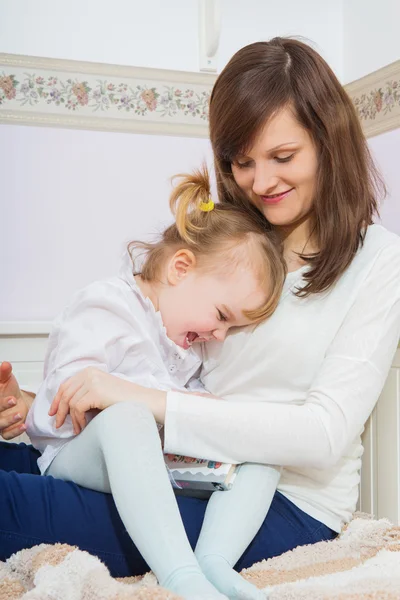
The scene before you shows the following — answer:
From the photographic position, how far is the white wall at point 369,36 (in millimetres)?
2205

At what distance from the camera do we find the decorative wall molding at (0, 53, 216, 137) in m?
2.23

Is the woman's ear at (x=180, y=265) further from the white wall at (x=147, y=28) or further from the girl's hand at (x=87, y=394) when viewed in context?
the white wall at (x=147, y=28)

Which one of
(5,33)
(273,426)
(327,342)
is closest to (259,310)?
(327,342)

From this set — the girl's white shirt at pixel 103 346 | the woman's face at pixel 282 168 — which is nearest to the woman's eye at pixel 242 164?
the woman's face at pixel 282 168

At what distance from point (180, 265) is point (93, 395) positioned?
0.38 m

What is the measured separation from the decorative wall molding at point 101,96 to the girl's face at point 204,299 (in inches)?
40.6

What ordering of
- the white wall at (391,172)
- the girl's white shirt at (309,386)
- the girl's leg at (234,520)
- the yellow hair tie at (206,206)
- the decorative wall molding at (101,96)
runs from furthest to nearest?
the decorative wall molding at (101,96)
the white wall at (391,172)
the yellow hair tie at (206,206)
the girl's white shirt at (309,386)
the girl's leg at (234,520)

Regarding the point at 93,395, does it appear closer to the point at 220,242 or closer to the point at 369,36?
the point at 220,242

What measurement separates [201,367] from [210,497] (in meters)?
0.34

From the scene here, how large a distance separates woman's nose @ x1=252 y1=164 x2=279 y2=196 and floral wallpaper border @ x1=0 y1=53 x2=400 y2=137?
0.89 m

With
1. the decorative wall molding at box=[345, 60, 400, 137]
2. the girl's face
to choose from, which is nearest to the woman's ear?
the girl's face

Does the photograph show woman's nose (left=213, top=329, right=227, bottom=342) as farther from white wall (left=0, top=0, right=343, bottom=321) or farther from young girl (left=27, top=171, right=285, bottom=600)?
white wall (left=0, top=0, right=343, bottom=321)

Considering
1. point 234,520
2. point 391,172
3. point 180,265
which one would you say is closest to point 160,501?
point 234,520

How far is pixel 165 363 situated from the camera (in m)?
1.43
